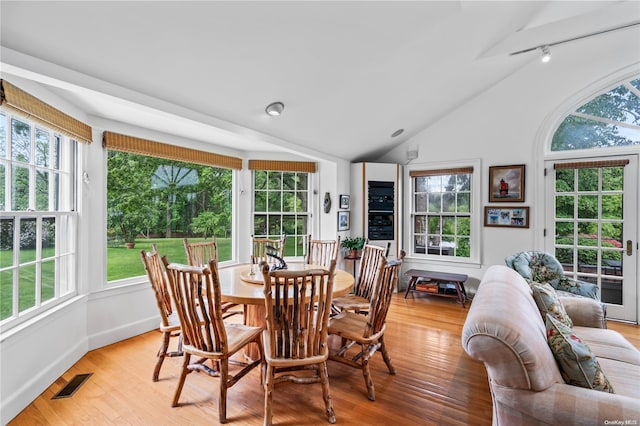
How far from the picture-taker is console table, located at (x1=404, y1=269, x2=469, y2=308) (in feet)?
14.2

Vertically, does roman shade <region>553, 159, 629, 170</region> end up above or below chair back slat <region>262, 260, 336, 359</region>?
above

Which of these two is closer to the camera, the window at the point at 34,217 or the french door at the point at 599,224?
the window at the point at 34,217

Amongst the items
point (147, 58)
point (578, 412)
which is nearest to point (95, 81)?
point (147, 58)

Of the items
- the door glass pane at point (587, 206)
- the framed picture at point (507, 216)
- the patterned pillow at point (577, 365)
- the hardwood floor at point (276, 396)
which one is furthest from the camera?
the framed picture at point (507, 216)

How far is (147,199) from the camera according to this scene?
3.60 metres

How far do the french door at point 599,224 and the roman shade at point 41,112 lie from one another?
17.6ft

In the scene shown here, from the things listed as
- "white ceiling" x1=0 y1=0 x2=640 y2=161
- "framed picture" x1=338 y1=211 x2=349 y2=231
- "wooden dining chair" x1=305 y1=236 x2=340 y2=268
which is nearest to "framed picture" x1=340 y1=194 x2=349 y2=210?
"framed picture" x1=338 y1=211 x2=349 y2=231

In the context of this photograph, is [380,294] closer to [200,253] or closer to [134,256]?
[200,253]

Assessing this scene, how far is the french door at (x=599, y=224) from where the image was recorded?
3.69 metres

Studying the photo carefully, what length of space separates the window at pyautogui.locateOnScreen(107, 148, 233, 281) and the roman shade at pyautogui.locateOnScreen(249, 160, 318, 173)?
40 cm

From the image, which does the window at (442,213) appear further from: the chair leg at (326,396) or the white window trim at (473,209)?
the chair leg at (326,396)

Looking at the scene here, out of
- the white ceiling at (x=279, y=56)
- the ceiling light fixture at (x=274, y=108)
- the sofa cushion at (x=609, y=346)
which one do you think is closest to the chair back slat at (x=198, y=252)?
the white ceiling at (x=279, y=56)

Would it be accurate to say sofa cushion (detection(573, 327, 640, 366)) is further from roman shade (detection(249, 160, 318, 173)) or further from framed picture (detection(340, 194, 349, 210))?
roman shade (detection(249, 160, 318, 173))

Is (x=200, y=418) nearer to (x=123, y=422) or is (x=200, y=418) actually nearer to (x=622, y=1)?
(x=123, y=422)
